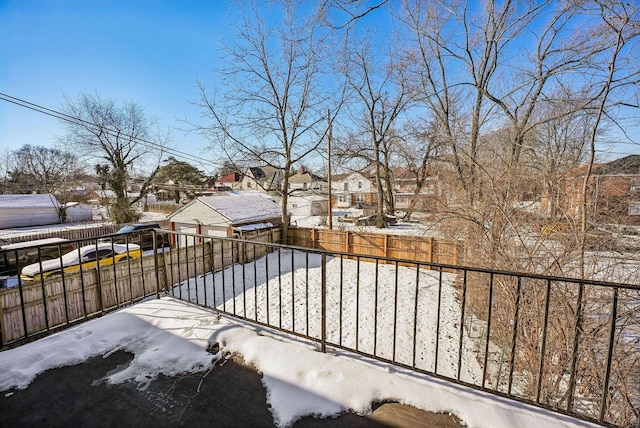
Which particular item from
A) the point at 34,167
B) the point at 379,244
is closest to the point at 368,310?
the point at 379,244

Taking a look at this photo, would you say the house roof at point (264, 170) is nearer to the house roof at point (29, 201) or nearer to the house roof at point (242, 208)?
the house roof at point (242, 208)

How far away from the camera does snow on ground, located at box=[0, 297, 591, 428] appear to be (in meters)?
1.52

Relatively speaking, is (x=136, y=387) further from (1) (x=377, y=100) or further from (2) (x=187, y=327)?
(1) (x=377, y=100)

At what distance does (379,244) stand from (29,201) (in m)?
27.9

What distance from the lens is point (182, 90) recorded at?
10.2 meters

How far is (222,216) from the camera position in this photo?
1200 cm

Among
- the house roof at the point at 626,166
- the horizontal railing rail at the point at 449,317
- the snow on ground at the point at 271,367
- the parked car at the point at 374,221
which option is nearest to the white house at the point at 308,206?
the parked car at the point at 374,221

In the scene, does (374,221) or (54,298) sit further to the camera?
(374,221)

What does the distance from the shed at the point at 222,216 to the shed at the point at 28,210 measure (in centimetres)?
1584

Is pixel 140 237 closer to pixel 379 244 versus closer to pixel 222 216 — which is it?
pixel 222 216

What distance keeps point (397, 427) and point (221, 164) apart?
498 inches

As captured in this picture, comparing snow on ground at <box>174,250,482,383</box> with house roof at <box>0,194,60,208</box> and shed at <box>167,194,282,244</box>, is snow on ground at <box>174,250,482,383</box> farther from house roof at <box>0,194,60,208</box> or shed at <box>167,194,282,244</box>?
house roof at <box>0,194,60,208</box>

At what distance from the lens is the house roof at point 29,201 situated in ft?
69.0

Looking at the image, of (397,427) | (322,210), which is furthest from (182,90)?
(322,210)
